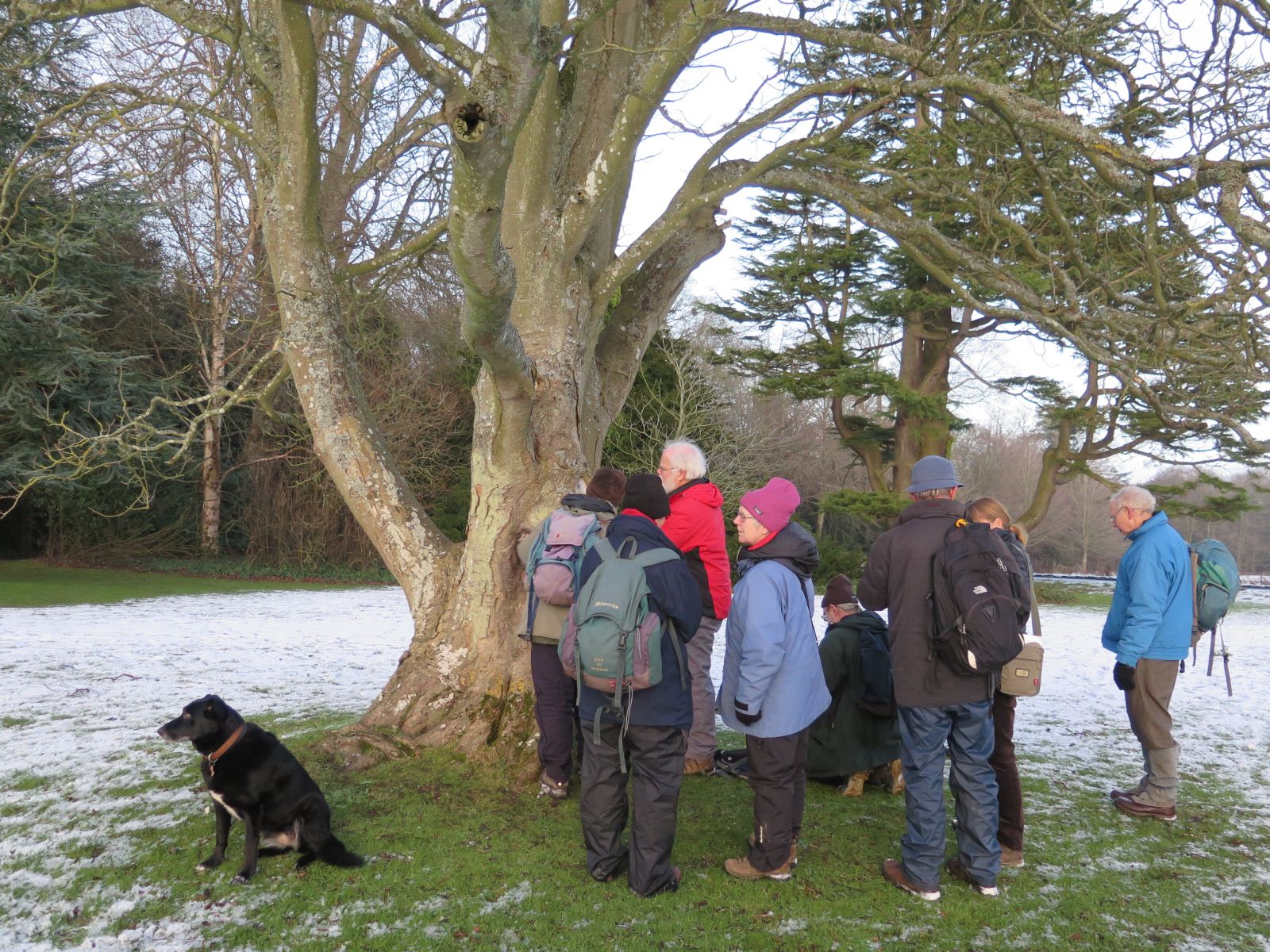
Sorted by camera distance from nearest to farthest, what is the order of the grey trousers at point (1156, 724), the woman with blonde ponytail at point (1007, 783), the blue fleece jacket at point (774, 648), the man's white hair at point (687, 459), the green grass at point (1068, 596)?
1. the blue fleece jacket at point (774, 648)
2. the woman with blonde ponytail at point (1007, 783)
3. the man's white hair at point (687, 459)
4. the grey trousers at point (1156, 724)
5. the green grass at point (1068, 596)

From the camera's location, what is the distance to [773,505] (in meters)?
3.86

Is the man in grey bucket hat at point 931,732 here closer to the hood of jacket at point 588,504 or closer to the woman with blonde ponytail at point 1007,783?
the woman with blonde ponytail at point 1007,783

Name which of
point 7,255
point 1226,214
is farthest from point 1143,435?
point 7,255

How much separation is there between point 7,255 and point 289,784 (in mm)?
15876

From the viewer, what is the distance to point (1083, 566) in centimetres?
4550

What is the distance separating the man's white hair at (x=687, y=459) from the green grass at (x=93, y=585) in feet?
43.5

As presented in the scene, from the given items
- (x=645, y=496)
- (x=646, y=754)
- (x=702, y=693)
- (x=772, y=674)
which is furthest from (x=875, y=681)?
(x=645, y=496)

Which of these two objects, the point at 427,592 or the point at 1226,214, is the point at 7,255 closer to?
the point at 427,592

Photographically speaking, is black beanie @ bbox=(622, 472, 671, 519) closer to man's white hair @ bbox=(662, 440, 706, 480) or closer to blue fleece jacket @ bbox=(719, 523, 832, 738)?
blue fleece jacket @ bbox=(719, 523, 832, 738)

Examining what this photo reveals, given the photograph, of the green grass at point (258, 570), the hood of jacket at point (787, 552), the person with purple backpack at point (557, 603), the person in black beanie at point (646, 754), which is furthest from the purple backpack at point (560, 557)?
the green grass at point (258, 570)

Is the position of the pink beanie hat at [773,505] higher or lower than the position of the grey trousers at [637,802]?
higher

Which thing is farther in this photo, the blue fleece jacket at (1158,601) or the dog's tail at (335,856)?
the blue fleece jacket at (1158,601)

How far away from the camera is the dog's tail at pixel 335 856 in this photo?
3789 millimetres

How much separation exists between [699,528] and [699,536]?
0.04 m
